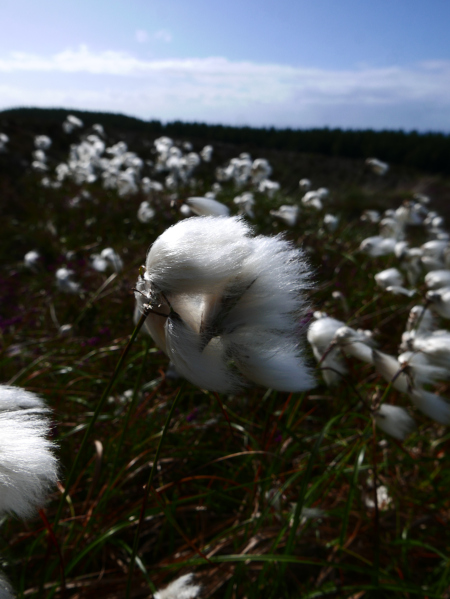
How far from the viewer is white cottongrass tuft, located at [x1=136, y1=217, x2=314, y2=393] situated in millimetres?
733

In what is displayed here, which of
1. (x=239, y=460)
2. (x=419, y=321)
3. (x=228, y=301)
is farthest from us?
(x=419, y=321)

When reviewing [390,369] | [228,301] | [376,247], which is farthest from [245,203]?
[228,301]

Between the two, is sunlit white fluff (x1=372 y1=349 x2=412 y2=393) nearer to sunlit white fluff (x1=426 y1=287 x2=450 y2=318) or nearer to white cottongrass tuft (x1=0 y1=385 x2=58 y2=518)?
sunlit white fluff (x1=426 y1=287 x2=450 y2=318)

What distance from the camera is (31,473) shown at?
64cm

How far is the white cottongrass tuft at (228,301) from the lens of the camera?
2.40ft

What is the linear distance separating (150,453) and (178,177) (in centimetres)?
741

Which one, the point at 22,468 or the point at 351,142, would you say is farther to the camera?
the point at 351,142

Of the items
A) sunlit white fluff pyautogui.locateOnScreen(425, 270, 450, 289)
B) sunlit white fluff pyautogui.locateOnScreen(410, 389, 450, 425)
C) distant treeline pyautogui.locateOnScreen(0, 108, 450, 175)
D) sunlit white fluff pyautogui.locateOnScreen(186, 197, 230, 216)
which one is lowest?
sunlit white fluff pyautogui.locateOnScreen(410, 389, 450, 425)

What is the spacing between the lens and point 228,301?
0.75 metres

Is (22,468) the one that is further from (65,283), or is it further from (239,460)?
(65,283)

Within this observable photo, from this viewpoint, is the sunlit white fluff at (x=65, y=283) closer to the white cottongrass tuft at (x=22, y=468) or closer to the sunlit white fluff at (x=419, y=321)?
the sunlit white fluff at (x=419, y=321)

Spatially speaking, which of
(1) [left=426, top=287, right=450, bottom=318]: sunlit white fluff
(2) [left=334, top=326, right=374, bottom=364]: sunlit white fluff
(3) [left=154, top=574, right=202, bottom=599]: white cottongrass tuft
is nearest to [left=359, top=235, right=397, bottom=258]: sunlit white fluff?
(1) [left=426, top=287, right=450, bottom=318]: sunlit white fluff

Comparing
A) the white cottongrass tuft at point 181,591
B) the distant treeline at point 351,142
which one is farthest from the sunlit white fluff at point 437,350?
the distant treeline at point 351,142

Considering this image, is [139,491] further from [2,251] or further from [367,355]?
[2,251]
